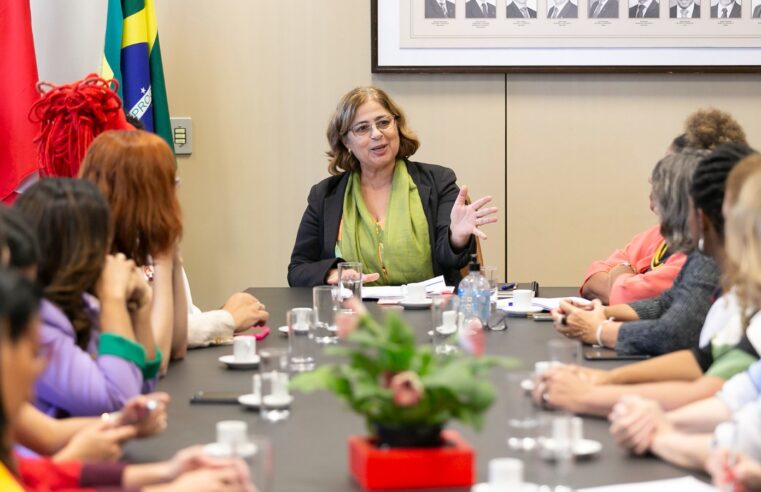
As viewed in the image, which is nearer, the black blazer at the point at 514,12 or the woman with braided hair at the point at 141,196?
the woman with braided hair at the point at 141,196

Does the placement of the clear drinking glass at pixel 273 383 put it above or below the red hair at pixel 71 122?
below

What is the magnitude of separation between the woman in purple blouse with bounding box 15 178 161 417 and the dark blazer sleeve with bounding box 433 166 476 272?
2.10m

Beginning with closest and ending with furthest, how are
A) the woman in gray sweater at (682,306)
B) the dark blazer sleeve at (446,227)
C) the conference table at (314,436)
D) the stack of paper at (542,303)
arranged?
the conference table at (314,436)
the woman in gray sweater at (682,306)
the stack of paper at (542,303)
the dark blazer sleeve at (446,227)

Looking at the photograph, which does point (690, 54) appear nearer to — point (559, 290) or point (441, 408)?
point (559, 290)

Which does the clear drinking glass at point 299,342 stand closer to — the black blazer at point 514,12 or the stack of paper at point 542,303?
the stack of paper at point 542,303

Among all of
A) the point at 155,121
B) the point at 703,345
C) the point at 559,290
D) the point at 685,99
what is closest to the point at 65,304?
the point at 703,345

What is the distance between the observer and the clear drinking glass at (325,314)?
283cm

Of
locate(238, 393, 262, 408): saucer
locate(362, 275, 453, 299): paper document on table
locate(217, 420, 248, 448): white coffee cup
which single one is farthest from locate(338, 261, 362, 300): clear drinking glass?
locate(217, 420, 248, 448): white coffee cup

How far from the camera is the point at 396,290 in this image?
12.6 feet

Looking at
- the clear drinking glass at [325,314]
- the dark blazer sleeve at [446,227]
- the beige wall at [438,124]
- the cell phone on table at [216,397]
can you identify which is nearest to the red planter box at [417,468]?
the cell phone on table at [216,397]

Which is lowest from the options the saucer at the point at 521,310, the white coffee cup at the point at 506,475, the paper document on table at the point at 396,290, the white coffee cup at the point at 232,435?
the paper document on table at the point at 396,290

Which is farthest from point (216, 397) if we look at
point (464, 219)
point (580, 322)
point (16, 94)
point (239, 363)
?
point (16, 94)

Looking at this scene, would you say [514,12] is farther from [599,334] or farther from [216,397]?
[216,397]

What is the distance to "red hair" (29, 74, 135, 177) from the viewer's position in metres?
3.13
